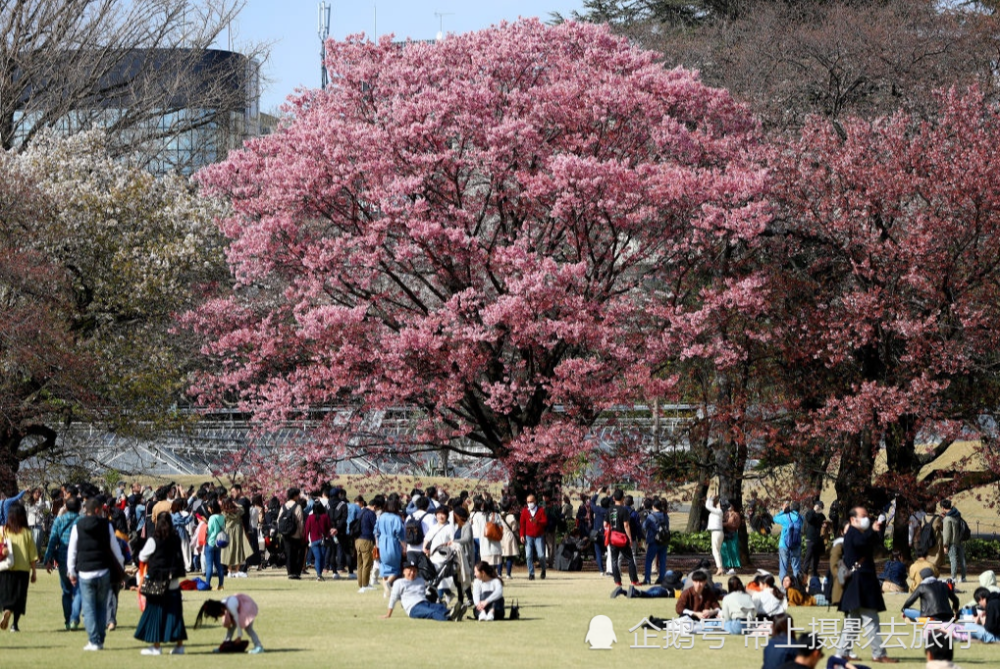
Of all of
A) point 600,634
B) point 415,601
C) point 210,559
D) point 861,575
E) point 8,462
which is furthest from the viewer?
point 8,462

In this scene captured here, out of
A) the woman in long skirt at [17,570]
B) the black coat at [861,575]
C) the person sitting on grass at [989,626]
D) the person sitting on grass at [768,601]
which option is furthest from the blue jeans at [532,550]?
the black coat at [861,575]

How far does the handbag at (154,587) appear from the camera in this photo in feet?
48.1

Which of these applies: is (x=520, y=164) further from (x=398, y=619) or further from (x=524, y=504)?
(x=398, y=619)

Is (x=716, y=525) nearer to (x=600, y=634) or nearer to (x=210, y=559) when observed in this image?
(x=210, y=559)

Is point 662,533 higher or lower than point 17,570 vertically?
higher

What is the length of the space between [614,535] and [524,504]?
625cm

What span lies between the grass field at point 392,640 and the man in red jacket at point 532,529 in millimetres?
4425

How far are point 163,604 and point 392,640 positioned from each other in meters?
2.78

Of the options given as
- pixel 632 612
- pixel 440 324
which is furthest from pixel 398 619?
pixel 440 324

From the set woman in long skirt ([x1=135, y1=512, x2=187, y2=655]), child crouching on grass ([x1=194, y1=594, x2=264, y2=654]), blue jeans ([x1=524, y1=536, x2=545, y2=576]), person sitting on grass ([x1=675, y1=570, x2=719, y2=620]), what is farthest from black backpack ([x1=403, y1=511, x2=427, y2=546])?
woman in long skirt ([x1=135, y1=512, x2=187, y2=655])

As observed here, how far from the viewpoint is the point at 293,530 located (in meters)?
25.2

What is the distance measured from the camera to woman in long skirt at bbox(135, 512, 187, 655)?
1448 cm

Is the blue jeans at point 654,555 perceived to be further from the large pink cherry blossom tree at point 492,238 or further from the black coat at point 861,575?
the black coat at point 861,575

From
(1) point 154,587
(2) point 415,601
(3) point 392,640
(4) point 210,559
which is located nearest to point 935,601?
(3) point 392,640
